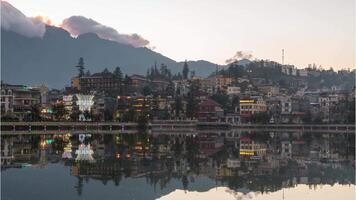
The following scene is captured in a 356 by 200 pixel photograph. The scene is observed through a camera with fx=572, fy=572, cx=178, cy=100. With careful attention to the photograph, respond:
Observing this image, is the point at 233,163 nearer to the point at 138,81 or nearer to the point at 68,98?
the point at 68,98

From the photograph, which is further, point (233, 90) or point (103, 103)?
point (233, 90)

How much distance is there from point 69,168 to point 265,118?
10094 centimetres

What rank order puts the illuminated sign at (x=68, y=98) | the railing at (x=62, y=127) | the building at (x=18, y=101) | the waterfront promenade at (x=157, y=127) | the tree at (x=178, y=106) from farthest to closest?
the illuminated sign at (x=68, y=98)
the tree at (x=178, y=106)
the building at (x=18, y=101)
the waterfront promenade at (x=157, y=127)
the railing at (x=62, y=127)

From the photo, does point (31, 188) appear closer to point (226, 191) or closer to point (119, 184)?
point (119, 184)

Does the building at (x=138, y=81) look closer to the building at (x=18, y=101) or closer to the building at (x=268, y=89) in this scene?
the building at (x=268, y=89)

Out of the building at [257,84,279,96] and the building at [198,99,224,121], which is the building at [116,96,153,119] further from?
the building at [257,84,279,96]

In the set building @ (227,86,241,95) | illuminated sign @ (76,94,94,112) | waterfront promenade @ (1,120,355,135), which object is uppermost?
building @ (227,86,241,95)

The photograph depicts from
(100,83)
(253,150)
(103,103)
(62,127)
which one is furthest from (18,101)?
(253,150)

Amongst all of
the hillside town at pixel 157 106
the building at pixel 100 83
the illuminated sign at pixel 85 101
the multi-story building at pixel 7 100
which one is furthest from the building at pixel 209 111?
the multi-story building at pixel 7 100

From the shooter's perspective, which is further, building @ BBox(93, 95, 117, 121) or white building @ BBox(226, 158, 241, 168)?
building @ BBox(93, 95, 117, 121)

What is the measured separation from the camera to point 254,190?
21.0 m

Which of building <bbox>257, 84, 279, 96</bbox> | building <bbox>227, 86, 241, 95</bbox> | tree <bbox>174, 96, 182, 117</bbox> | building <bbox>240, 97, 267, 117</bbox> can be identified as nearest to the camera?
tree <bbox>174, 96, 182, 117</bbox>

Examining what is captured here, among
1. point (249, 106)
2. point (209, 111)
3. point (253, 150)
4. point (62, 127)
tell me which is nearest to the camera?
point (253, 150)

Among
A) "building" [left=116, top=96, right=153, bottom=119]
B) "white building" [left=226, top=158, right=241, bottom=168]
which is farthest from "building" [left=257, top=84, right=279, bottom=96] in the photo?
"white building" [left=226, top=158, right=241, bottom=168]
